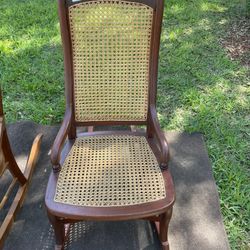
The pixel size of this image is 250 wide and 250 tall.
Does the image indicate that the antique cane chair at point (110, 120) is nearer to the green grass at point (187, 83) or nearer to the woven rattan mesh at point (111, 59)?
the woven rattan mesh at point (111, 59)

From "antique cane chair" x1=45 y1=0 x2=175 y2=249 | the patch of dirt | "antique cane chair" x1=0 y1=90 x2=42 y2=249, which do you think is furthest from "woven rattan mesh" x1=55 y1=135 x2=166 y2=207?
the patch of dirt

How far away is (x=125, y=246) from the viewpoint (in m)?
2.11

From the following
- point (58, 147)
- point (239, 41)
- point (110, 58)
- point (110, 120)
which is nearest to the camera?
point (58, 147)

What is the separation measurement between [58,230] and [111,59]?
100 cm

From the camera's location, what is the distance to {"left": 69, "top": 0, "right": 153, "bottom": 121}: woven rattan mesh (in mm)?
1963

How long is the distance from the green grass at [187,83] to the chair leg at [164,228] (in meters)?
0.44

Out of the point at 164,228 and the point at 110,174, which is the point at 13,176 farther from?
the point at 164,228

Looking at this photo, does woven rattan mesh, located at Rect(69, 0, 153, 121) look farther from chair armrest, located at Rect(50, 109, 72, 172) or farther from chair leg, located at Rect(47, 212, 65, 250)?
chair leg, located at Rect(47, 212, 65, 250)

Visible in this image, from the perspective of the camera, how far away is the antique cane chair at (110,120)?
177 cm

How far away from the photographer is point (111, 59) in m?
2.08

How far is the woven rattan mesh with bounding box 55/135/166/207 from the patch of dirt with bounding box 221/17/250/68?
87.7 inches

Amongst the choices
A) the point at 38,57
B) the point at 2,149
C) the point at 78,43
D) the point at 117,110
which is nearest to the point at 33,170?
the point at 2,149

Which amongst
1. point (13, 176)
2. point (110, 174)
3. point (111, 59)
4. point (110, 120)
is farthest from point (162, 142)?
point (13, 176)

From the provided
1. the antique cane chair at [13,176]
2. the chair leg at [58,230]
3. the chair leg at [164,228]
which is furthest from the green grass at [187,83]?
the chair leg at [58,230]
